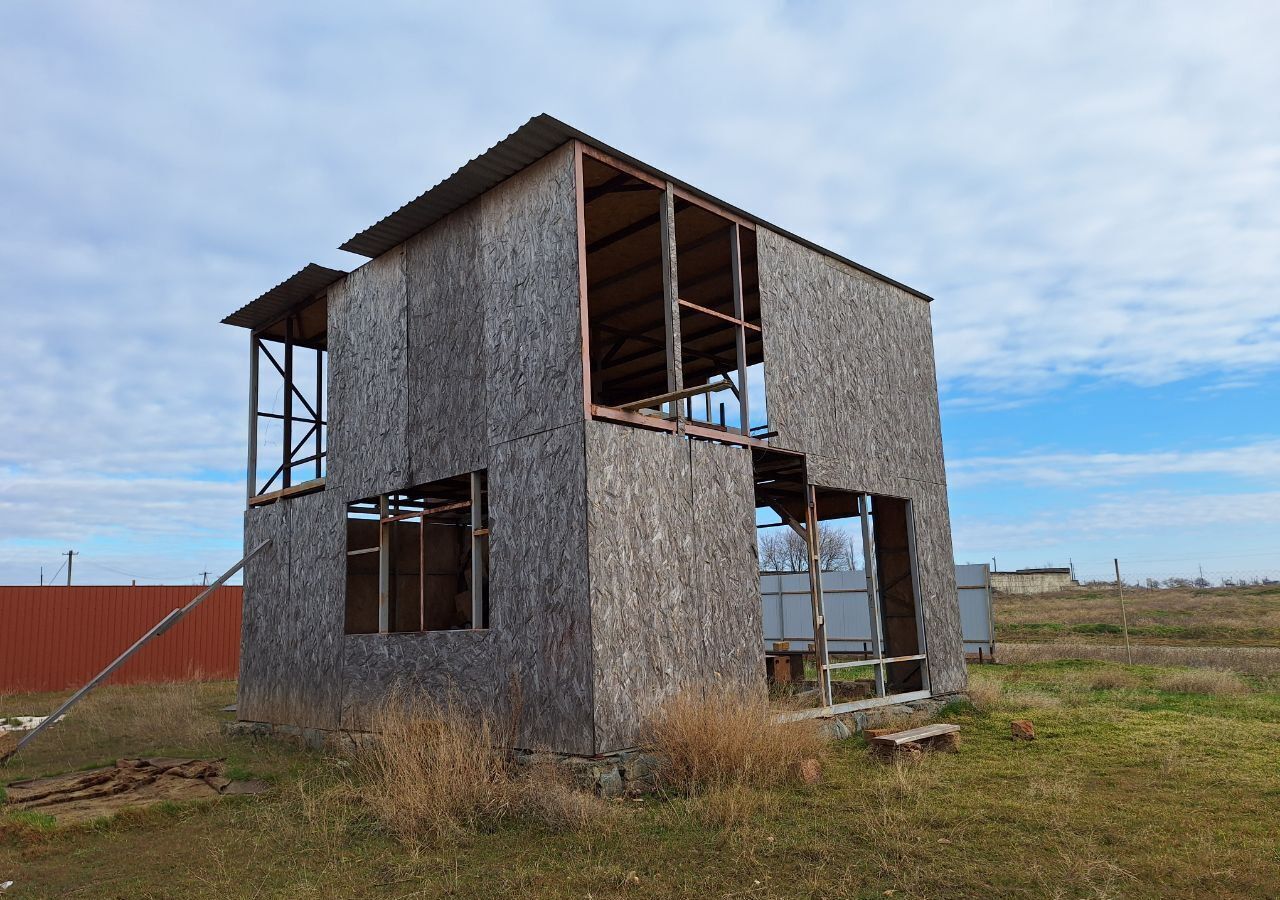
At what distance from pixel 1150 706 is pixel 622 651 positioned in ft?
33.0

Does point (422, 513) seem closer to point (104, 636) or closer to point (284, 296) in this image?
point (284, 296)

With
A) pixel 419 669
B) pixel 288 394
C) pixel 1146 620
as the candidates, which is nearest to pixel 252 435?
pixel 288 394

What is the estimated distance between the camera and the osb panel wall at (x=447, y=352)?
35.5ft

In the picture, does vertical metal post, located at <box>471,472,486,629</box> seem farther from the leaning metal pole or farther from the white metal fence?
the white metal fence

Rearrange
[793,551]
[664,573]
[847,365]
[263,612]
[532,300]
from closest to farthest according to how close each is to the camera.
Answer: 1. [664,573]
2. [532,300]
3. [847,365]
4. [263,612]
5. [793,551]

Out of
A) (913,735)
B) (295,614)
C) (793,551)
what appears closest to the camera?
(913,735)

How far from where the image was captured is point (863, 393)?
43.5 feet

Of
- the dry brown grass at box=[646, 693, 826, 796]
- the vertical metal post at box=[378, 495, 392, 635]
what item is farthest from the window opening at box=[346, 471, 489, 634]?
the dry brown grass at box=[646, 693, 826, 796]

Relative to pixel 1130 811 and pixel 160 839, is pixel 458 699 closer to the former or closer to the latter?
pixel 160 839

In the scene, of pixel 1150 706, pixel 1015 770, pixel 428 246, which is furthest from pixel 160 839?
pixel 1150 706

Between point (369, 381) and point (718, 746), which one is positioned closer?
point (718, 746)

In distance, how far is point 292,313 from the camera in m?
14.4

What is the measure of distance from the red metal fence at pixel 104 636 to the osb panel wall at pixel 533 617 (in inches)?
701

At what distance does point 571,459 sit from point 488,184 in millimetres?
3958
